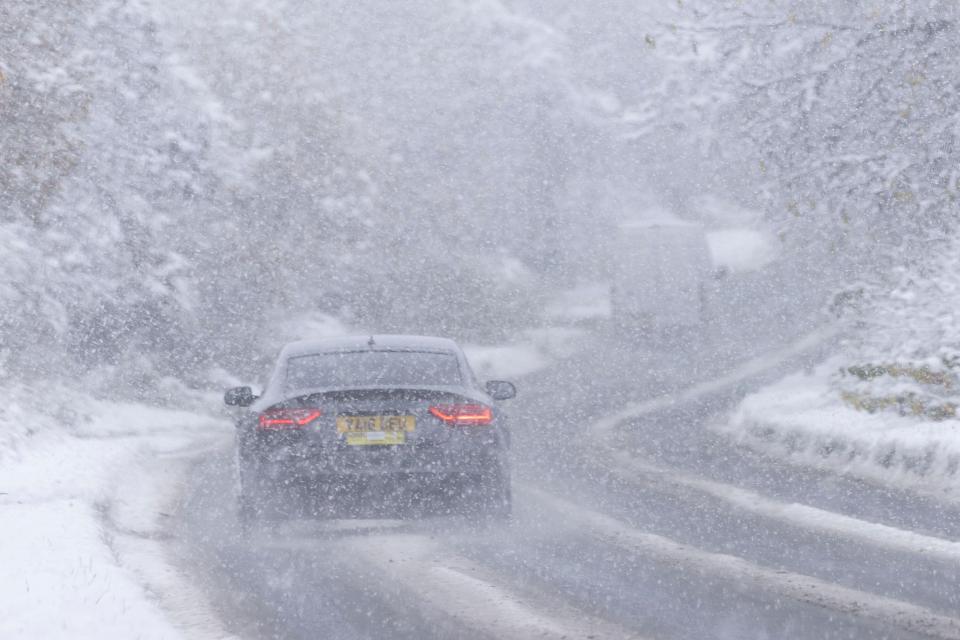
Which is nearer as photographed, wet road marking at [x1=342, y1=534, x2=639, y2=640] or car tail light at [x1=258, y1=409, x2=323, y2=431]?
wet road marking at [x1=342, y1=534, x2=639, y2=640]

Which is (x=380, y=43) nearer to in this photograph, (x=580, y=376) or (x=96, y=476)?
(x=580, y=376)

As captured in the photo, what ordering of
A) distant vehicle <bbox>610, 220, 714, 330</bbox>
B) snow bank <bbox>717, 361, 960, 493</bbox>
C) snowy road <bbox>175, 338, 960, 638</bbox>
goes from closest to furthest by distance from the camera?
snowy road <bbox>175, 338, 960, 638</bbox> < snow bank <bbox>717, 361, 960, 493</bbox> < distant vehicle <bbox>610, 220, 714, 330</bbox>

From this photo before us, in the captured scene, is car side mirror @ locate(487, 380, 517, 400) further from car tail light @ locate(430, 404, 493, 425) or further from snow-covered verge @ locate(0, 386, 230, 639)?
snow-covered verge @ locate(0, 386, 230, 639)

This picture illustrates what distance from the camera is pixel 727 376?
26.2m

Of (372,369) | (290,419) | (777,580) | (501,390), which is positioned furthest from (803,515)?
(290,419)

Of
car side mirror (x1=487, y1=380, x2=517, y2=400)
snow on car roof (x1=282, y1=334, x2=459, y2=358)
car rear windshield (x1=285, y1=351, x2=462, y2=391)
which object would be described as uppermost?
snow on car roof (x1=282, y1=334, x2=459, y2=358)

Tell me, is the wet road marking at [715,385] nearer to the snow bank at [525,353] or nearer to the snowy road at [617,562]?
the snow bank at [525,353]

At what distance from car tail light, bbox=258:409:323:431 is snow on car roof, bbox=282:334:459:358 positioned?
1.31 metres

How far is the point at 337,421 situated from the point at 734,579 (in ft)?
9.09

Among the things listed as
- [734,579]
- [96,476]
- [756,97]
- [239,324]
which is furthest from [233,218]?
[734,579]

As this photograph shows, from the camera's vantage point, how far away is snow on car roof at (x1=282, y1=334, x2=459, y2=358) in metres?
10.4

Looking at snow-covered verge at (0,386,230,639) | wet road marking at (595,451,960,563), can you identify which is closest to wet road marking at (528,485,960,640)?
wet road marking at (595,451,960,563)

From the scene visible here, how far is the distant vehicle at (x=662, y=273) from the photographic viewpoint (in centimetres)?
3042

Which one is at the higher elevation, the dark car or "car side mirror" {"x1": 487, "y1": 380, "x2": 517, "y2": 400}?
"car side mirror" {"x1": 487, "y1": 380, "x2": 517, "y2": 400}
